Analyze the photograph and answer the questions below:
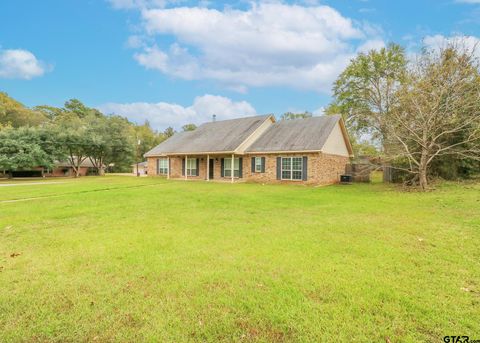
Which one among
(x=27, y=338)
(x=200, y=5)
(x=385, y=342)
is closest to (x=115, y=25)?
(x=200, y=5)

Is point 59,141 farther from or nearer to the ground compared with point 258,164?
farther from the ground

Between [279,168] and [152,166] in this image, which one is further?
[152,166]

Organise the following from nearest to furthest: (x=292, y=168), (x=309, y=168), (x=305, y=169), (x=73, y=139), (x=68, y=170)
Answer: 1. (x=309, y=168)
2. (x=305, y=169)
3. (x=292, y=168)
4. (x=73, y=139)
5. (x=68, y=170)

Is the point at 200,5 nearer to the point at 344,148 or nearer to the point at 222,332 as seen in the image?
the point at 344,148

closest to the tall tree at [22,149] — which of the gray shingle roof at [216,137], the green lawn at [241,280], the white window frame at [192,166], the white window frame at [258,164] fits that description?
the gray shingle roof at [216,137]

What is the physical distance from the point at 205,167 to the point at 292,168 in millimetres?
8097

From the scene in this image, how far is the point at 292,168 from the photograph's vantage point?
1725 centimetres

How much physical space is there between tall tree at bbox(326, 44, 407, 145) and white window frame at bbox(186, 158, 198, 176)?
15.9 metres

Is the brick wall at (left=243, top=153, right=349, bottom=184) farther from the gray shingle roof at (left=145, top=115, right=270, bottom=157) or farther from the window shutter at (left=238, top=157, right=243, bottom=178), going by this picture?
the gray shingle roof at (left=145, top=115, right=270, bottom=157)

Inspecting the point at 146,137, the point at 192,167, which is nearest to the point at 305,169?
the point at 192,167

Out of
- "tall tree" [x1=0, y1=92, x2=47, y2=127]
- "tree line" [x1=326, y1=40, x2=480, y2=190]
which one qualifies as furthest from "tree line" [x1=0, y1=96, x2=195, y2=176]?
"tree line" [x1=326, y1=40, x2=480, y2=190]

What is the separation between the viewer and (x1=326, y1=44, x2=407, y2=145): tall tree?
2553 centimetres

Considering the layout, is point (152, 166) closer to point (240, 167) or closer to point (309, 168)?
point (240, 167)

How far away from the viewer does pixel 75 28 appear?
1795 cm
